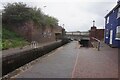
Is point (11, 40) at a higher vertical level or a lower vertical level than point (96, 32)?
lower

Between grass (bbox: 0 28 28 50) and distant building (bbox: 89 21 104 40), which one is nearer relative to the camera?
grass (bbox: 0 28 28 50)

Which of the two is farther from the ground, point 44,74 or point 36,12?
point 36,12

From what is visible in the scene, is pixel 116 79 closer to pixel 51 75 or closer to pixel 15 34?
pixel 51 75

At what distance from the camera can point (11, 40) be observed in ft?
95.5

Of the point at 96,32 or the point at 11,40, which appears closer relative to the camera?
the point at 11,40

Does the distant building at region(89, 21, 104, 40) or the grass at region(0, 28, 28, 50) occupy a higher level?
the distant building at region(89, 21, 104, 40)

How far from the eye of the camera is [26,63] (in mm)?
14023

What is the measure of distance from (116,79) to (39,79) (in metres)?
2.92

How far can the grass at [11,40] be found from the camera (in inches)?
995

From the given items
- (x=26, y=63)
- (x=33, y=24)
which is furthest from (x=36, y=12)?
(x=26, y=63)

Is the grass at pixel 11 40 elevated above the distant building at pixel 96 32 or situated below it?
below

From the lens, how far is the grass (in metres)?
25.3

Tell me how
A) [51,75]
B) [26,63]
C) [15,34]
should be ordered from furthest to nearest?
[15,34] → [26,63] → [51,75]

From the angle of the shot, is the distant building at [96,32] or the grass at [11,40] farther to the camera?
the distant building at [96,32]
